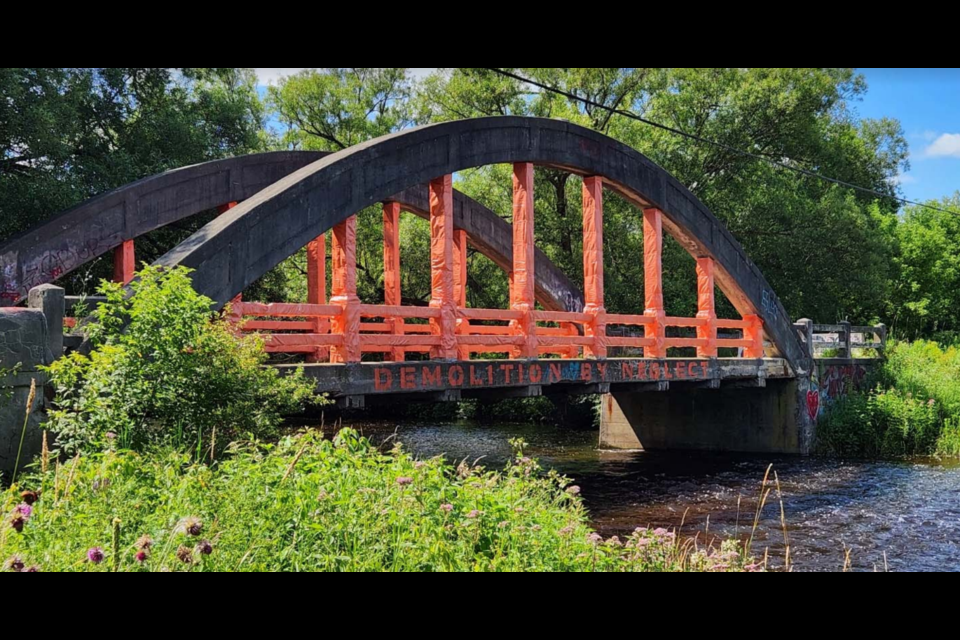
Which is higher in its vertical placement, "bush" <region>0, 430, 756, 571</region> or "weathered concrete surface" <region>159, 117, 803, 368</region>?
"weathered concrete surface" <region>159, 117, 803, 368</region>

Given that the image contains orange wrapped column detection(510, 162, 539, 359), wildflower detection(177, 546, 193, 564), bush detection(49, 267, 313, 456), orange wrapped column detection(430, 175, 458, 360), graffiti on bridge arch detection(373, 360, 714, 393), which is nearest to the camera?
wildflower detection(177, 546, 193, 564)

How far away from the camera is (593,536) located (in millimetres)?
7395

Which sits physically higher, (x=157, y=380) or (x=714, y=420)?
(x=157, y=380)

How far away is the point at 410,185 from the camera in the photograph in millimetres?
12883

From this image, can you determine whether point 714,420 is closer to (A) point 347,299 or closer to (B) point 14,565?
(A) point 347,299

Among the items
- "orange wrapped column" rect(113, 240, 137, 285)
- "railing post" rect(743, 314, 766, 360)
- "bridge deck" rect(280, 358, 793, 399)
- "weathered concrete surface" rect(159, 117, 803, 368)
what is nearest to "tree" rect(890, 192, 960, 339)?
"railing post" rect(743, 314, 766, 360)

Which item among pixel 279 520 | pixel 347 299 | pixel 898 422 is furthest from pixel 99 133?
pixel 898 422

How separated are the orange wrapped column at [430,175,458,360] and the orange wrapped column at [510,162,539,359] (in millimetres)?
1666

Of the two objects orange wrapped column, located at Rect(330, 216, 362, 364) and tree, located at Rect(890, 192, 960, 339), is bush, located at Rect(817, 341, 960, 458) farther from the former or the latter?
tree, located at Rect(890, 192, 960, 339)

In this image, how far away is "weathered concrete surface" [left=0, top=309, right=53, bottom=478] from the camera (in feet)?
24.5

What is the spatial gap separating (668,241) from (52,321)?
24697 millimetres

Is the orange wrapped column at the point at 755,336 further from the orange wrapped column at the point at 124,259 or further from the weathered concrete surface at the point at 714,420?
the orange wrapped column at the point at 124,259

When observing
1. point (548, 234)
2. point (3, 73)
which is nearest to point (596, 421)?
point (548, 234)

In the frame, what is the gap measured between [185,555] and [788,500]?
41.0 ft
